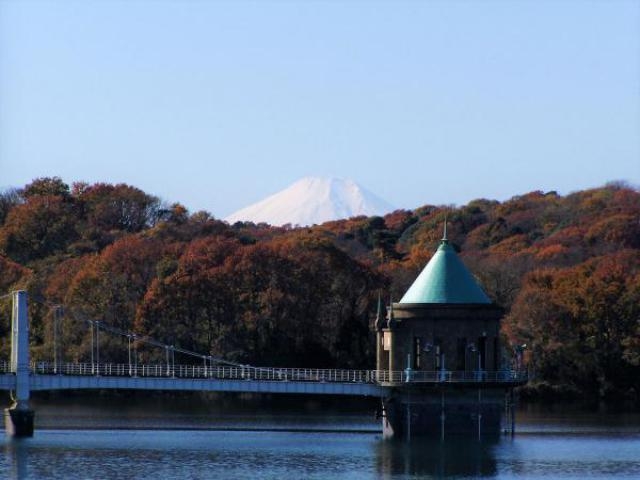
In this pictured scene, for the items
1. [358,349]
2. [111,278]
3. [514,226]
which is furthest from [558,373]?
[514,226]

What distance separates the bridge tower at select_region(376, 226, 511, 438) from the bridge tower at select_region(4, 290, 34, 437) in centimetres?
1582

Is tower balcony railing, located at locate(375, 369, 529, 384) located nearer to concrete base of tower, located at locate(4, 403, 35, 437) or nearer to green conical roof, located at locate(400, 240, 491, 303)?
green conical roof, located at locate(400, 240, 491, 303)

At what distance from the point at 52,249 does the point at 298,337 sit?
33.5m

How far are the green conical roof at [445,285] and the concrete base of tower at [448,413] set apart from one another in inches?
164

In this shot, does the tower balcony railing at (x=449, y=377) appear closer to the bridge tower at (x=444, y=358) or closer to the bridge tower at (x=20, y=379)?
the bridge tower at (x=444, y=358)

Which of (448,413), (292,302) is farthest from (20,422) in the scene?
(292,302)

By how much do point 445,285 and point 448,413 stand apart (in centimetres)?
578

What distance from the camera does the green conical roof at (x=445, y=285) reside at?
299 ft

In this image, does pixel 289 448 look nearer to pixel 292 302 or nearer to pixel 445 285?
pixel 445 285

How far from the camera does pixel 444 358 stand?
299 feet

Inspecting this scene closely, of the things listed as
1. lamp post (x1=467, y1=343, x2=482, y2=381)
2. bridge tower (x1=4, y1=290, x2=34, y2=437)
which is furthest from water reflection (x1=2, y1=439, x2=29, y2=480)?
lamp post (x1=467, y1=343, x2=482, y2=381)

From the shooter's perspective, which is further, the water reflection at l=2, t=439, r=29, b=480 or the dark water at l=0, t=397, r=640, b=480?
the dark water at l=0, t=397, r=640, b=480

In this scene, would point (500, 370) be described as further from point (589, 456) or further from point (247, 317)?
point (247, 317)

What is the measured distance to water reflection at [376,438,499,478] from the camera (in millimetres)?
75438
